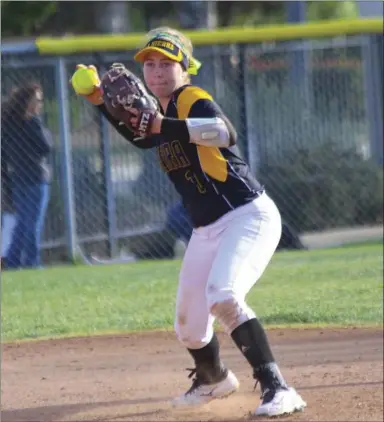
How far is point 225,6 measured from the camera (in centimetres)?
2828

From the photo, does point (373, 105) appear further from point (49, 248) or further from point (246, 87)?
point (49, 248)

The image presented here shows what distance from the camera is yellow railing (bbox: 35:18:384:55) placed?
36.3 ft

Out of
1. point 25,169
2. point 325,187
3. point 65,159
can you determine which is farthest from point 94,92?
point 325,187

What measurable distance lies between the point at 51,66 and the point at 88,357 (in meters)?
5.10

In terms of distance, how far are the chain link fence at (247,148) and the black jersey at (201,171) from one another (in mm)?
6071

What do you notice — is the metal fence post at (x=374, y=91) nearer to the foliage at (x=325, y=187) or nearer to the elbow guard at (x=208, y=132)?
the foliage at (x=325, y=187)

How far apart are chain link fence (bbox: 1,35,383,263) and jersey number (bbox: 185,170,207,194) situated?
6.12 m

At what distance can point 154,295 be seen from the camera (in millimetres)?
8648

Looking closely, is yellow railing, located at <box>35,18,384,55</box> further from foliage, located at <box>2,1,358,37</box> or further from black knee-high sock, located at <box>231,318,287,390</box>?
foliage, located at <box>2,1,358,37</box>

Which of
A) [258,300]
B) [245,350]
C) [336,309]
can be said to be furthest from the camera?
[258,300]

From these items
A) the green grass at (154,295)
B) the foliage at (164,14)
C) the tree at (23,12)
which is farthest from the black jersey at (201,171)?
the foliage at (164,14)

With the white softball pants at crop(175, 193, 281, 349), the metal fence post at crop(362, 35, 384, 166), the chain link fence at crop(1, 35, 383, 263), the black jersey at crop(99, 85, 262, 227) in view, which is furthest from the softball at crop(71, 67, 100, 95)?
the metal fence post at crop(362, 35, 384, 166)

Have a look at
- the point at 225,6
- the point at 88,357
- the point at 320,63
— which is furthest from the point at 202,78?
the point at 225,6

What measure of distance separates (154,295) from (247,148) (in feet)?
11.1
